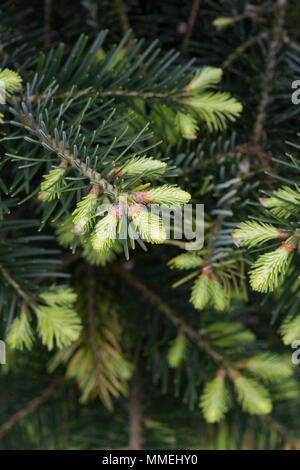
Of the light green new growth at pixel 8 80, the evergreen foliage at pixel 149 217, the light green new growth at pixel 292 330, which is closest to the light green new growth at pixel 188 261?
the evergreen foliage at pixel 149 217

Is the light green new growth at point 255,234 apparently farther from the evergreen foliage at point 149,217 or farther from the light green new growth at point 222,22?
the light green new growth at point 222,22

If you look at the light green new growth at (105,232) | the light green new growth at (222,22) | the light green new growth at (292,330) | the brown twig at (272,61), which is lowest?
the light green new growth at (292,330)

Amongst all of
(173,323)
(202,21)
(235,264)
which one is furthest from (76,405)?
(202,21)

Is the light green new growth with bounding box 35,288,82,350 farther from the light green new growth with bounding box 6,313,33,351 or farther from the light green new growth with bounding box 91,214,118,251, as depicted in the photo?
the light green new growth with bounding box 91,214,118,251

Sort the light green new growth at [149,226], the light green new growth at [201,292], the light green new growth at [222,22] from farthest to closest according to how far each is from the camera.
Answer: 1. the light green new growth at [222,22]
2. the light green new growth at [201,292]
3. the light green new growth at [149,226]

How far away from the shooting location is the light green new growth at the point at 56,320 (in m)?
0.41

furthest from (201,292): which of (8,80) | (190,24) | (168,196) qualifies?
(190,24)

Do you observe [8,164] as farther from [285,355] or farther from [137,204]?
[285,355]

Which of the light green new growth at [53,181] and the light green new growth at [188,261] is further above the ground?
the light green new growth at [53,181]

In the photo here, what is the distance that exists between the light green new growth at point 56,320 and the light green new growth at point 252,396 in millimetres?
204

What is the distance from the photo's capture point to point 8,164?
0.43 metres

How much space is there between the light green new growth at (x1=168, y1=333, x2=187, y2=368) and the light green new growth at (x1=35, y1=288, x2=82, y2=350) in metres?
0.13

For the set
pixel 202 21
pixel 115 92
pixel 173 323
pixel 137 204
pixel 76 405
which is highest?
pixel 202 21

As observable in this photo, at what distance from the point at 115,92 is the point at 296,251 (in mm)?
221
